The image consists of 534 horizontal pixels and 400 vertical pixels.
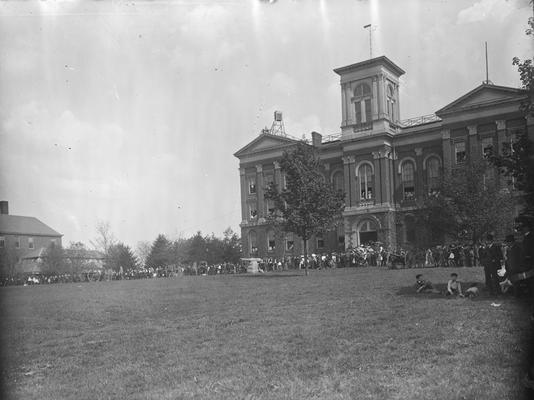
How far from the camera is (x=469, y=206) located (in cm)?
3594

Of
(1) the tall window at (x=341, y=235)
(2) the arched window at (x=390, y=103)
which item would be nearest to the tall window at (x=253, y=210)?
(1) the tall window at (x=341, y=235)

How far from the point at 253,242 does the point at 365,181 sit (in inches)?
612

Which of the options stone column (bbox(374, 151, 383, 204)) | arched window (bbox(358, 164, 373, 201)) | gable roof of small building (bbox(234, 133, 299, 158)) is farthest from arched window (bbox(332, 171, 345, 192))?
gable roof of small building (bbox(234, 133, 299, 158))

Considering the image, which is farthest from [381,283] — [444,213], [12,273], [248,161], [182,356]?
[12,273]

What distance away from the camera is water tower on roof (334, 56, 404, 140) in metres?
54.2

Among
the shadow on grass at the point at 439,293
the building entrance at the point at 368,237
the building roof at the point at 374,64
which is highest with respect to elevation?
the building roof at the point at 374,64

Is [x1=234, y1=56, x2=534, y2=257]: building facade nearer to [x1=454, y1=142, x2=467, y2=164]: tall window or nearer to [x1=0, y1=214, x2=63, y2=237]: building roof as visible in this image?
[x1=454, y1=142, x2=467, y2=164]: tall window

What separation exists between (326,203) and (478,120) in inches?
839

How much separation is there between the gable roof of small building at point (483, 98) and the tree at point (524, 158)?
107 feet

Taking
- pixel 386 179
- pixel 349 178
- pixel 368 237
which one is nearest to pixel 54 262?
pixel 349 178

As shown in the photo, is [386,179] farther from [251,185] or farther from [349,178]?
[251,185]

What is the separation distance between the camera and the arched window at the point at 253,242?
63.4m

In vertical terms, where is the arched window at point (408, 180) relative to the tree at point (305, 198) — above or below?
above

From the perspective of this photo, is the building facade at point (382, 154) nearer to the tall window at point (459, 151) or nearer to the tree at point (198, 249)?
the tall window at point (459, 151)
